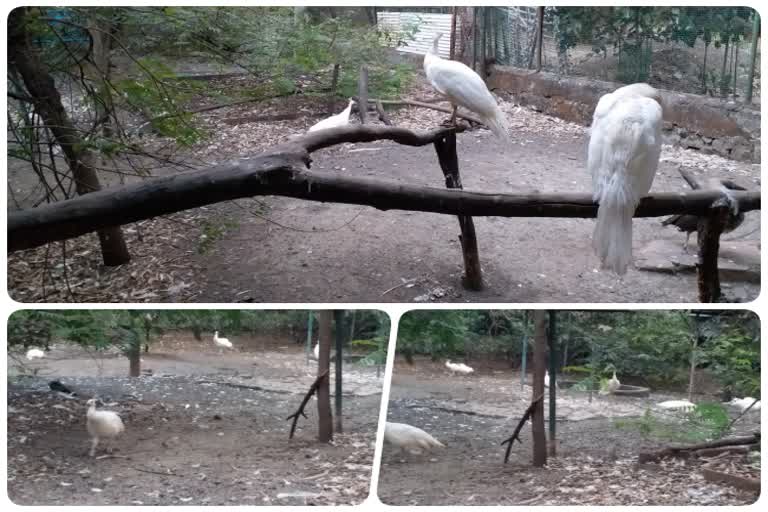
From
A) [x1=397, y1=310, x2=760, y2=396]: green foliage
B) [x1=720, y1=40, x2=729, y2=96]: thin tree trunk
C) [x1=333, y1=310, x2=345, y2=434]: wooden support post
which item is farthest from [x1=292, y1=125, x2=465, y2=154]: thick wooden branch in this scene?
[x1=720, y1=40, x2=729, y2=96]: thin tree trunk

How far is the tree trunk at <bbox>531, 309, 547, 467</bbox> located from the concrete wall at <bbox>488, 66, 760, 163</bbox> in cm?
136

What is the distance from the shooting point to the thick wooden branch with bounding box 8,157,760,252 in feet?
4.25

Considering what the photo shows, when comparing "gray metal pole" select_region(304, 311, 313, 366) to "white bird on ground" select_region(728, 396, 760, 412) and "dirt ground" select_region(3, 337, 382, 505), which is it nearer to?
"dirt ground" select_region(3, 337, 382, 505)

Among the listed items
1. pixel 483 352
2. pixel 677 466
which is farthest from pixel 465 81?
pixel 677 466

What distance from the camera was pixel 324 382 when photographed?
1526 millimetres

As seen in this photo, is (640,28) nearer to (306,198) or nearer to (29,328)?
(306,198)

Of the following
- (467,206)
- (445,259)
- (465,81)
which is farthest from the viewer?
(465,81)

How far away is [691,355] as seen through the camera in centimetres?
153

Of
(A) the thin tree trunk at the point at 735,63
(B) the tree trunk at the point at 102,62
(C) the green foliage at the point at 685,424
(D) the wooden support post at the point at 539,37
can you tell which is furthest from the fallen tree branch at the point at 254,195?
(A) the thin tree trunk at the point at 735,63

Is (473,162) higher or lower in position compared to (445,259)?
higher

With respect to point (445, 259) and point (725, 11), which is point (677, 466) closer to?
point (445, 259)

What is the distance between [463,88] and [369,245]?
2.16 ft

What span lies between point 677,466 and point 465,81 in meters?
1.47

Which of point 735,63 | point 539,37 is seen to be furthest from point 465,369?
point 735,63
